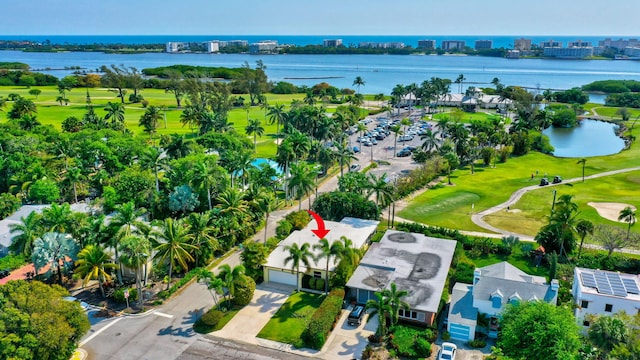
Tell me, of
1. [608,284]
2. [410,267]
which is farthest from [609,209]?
[410,267]

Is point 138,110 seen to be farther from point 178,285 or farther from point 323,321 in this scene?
point 323,321

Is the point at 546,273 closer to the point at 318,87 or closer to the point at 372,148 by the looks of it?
the point at 372,148

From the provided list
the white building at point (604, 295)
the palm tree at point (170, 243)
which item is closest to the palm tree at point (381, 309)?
the white building at point (604, 295)

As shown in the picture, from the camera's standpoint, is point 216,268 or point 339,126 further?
point 339,126

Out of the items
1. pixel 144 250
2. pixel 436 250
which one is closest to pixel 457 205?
pixel 436 250

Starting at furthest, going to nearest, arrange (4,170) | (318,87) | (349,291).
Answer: (318,87) → (4,170) → (349,291)

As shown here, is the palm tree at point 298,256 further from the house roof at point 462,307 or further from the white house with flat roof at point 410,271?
the house roof at point 462,307

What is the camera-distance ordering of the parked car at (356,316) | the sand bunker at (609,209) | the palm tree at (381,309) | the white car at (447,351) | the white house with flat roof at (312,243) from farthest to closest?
the sand bunker at (609,209), the white house with flat roof at (312,243), the parked car at (356,316), the palm tree at (381,309), the white car at (447,351)
